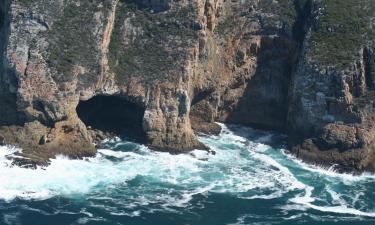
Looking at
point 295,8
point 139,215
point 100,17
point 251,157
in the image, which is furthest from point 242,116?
point 139,215

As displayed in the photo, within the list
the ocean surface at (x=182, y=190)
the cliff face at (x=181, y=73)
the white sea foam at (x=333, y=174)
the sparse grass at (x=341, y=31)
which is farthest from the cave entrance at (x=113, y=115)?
the sparse grass at (x=341, y=31)

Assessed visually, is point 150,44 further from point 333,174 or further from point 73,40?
point 333,174

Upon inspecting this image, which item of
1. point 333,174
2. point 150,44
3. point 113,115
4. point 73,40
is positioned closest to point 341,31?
point 333,174

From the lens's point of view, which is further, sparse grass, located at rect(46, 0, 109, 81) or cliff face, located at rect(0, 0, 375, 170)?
sparse grass, located at rect(46, 0, 109, 81)

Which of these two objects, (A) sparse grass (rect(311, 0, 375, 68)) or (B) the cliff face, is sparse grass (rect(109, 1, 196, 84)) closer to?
(B) the cliff face

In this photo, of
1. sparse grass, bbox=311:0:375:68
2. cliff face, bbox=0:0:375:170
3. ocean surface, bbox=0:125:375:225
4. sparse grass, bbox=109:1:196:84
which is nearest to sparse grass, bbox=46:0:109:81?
cliff face, bbox=0:0:375:170

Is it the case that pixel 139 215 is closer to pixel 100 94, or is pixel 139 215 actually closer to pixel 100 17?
pixel 100 94

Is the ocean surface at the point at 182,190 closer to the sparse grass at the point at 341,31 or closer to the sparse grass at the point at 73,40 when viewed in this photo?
the sparse grass at the point at 73,40
